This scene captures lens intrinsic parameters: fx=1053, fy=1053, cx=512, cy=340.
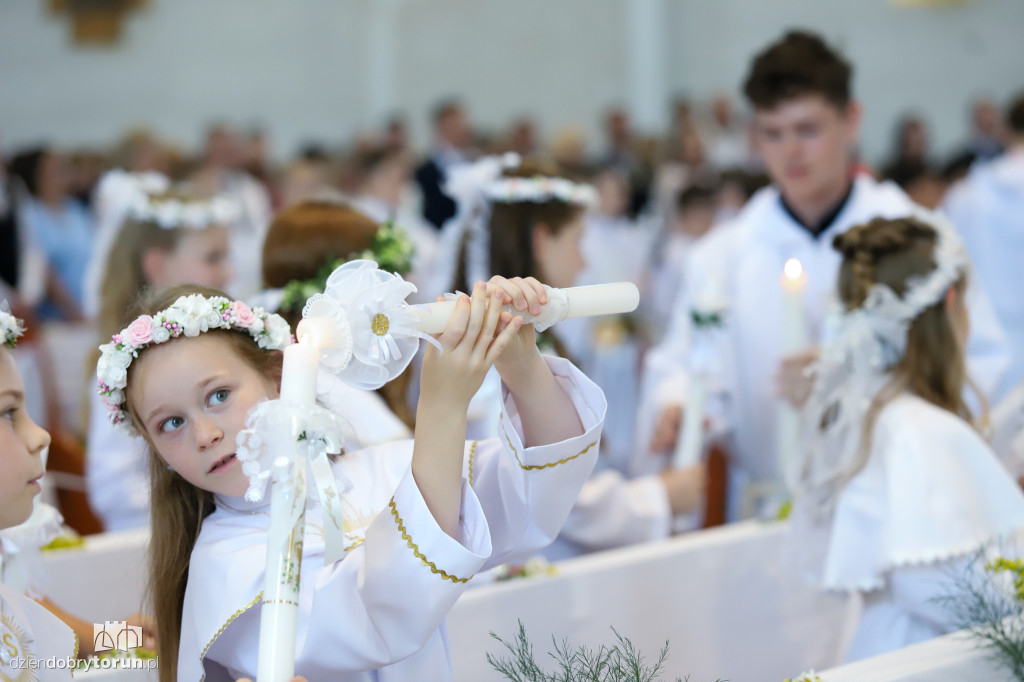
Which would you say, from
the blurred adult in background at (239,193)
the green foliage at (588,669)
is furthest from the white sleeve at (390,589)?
the blurred adult in background at (239,193)

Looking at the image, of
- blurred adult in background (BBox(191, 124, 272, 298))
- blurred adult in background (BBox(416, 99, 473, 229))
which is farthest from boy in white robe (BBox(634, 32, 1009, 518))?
blurred adult in background (BBox(416, 99, 473, 229))

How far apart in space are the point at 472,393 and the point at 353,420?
106 cm

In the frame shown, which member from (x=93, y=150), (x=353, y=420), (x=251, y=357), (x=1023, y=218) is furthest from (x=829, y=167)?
(x=93, y=150)

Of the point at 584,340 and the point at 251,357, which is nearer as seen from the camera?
the point at 251,357

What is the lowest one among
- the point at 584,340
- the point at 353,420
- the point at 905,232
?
the point at 584,340

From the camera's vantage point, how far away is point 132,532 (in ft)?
9.57

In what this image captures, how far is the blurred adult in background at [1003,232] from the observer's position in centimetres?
616

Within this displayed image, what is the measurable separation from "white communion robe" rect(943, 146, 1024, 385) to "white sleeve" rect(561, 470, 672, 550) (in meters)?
3.73

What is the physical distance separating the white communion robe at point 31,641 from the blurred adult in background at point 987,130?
9879mm

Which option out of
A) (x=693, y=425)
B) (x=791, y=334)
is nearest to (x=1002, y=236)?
(x=693, y=425)

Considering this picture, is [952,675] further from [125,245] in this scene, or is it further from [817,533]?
[125,245]

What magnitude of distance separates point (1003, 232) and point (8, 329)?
5927mm

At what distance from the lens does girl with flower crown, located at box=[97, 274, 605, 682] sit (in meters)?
1.46

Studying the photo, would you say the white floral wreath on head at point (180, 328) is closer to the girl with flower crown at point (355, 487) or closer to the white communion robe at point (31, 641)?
the girl with flower crown at point (355, 487)
